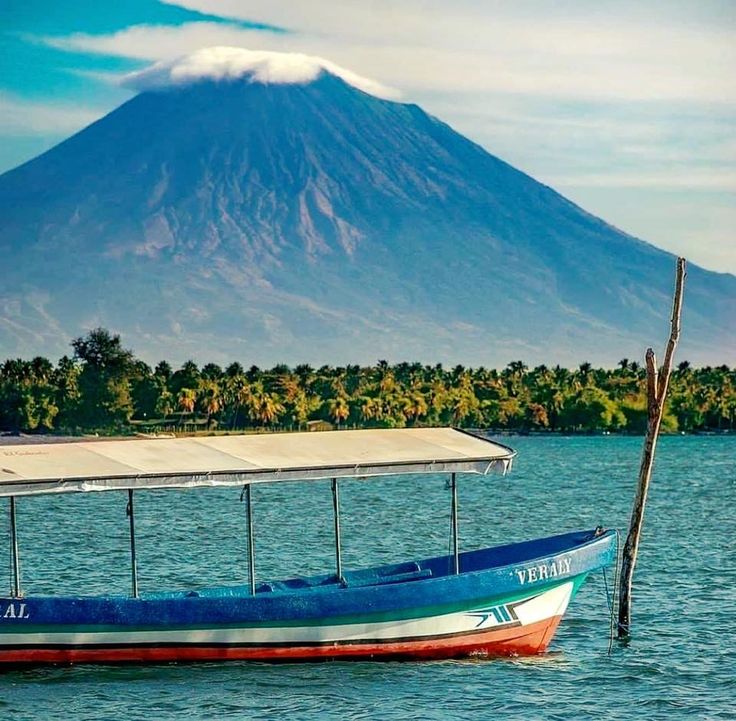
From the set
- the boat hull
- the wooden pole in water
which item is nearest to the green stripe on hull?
the boat hull

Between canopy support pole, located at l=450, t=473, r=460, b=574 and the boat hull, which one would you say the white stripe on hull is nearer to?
the boat hull

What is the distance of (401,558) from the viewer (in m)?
40.1

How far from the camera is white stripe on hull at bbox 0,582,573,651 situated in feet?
74.4

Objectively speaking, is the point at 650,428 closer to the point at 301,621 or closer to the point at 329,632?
the point at 329,632

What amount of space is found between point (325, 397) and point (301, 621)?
116m

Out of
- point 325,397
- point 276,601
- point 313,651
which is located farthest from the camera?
point 325,397

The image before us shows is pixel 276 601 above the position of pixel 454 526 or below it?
below

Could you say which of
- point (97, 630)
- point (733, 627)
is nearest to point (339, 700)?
point (97, 630)

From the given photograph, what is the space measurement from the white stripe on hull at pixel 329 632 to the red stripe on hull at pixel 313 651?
0.12 m

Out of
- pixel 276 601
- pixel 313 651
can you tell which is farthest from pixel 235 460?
pixel 313 651

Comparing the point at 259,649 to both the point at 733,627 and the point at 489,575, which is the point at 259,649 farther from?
the point at 733,627

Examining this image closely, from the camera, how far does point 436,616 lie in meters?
23.5

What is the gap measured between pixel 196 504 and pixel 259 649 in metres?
39.8

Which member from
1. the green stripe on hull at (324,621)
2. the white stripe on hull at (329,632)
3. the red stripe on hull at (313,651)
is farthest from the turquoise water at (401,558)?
the green stripe on hull at (324,621)
